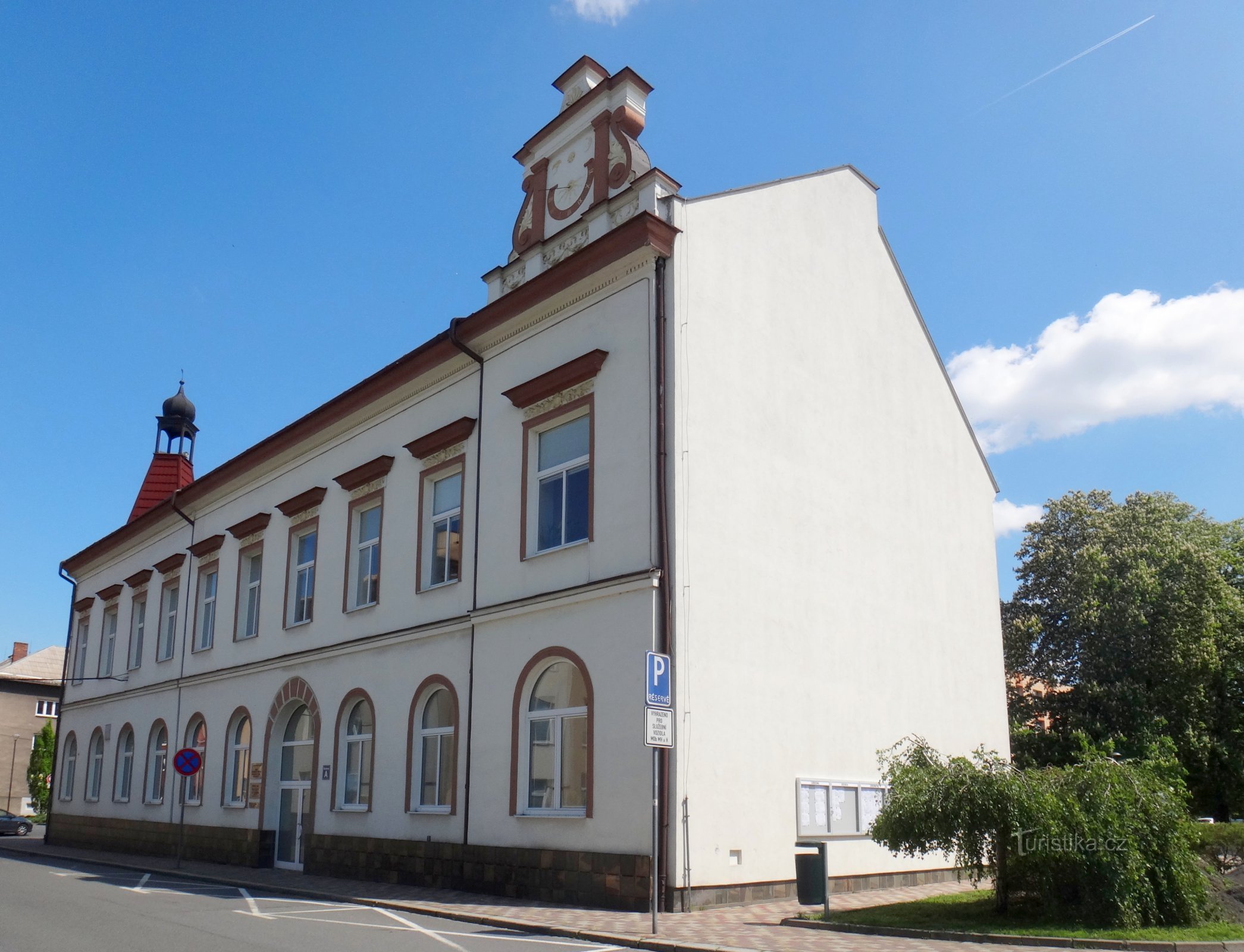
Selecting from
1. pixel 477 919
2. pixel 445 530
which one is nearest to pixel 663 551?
pixel 477 919

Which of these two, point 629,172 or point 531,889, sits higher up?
point 629,172

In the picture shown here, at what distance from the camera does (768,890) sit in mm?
14289

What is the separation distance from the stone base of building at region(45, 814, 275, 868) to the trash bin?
44.1ft

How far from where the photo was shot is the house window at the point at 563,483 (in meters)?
16.0

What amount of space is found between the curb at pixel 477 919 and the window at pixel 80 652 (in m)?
14.1

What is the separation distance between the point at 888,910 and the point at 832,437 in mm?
7536

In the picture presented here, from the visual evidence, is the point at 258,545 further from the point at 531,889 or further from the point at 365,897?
the point at 531,889

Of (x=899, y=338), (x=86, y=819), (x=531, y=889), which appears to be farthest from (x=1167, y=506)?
(x=86, y=819)

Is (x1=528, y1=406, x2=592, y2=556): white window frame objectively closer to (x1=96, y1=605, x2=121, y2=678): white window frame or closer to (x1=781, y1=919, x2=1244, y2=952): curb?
(x1=781, y1=919, x2=1244, y2=952): curb

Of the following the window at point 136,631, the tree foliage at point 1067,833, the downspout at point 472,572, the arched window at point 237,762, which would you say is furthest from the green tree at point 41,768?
the tree foliage at point 1067,833

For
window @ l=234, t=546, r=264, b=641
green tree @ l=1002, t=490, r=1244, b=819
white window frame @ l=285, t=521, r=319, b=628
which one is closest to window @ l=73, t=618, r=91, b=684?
window @ l=234, t=546, r=264, b=641

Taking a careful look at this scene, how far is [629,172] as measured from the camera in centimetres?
1733

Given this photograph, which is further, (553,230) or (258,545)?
(258,545)

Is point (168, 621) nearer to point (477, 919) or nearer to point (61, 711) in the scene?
point (61, 711)
